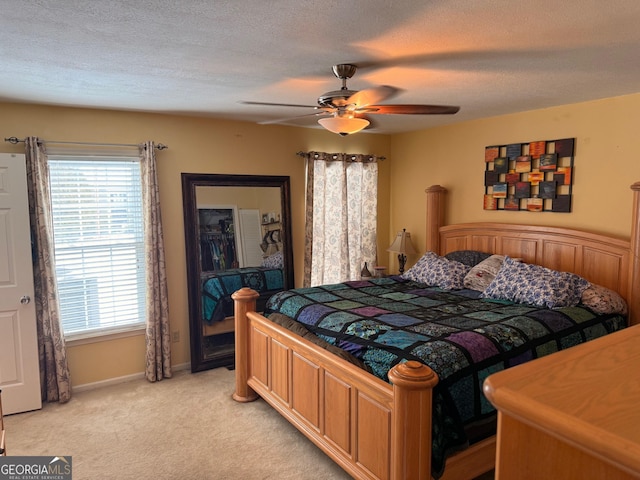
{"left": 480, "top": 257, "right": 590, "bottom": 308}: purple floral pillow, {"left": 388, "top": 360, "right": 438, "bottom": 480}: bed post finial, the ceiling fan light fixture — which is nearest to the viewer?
{"left": 388, "top": 360, "right": 438, "bottom": 480}: bed post finial

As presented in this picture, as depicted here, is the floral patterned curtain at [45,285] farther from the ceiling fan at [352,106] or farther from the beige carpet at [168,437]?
the ceiling fan at [352,106]

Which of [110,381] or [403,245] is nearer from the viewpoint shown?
[110,381]

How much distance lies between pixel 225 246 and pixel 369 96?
2.43m

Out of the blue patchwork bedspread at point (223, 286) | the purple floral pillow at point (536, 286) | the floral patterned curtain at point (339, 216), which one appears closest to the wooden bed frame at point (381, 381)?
the purple floral pillow at point (536, 286)

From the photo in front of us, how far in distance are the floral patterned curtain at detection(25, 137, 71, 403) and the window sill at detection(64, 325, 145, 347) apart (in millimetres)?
117

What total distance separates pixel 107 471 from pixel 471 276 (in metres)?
3.10

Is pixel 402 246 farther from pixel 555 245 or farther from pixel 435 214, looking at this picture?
pixel 555 245

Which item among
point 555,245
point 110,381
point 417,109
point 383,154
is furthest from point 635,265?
point 110,381

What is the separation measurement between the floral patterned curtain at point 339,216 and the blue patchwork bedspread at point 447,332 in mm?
1269

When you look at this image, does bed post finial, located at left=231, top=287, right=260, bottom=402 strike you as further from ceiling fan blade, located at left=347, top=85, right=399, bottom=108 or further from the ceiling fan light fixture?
ceiling fan blade, located at left=347, top=85, right=399, bottom=108

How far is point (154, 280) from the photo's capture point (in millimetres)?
4078

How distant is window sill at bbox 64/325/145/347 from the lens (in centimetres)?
385

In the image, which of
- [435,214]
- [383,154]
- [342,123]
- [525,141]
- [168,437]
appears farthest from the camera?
[383,154]

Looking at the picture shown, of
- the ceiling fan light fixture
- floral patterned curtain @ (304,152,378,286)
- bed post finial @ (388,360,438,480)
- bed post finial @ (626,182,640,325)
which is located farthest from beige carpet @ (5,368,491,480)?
bed post finial @ (626,182,640,325)
